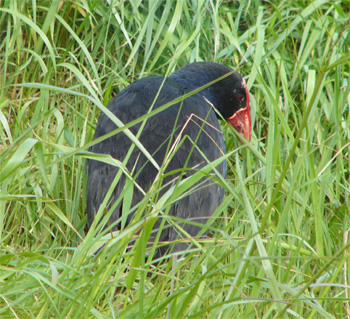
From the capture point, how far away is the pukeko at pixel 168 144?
228 centimetres

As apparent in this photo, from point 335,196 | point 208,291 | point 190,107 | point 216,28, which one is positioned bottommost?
point 335,196

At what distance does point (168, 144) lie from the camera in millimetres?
2131

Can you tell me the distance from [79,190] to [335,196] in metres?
1.15

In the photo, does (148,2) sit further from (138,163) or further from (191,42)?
(138,163)

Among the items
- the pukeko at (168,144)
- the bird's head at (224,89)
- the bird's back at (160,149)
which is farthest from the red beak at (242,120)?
the bird's back at (160,149)

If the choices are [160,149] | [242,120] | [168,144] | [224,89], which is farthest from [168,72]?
[168,144]

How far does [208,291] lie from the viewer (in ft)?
5.73

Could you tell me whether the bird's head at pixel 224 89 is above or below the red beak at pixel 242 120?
above

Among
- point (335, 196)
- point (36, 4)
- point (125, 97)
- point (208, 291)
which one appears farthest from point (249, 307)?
point (36, 4)

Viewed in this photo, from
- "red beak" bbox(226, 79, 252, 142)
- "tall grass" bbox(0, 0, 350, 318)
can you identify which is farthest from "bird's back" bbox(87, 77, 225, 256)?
"red beak" bbox(226, 79, 252, 142)

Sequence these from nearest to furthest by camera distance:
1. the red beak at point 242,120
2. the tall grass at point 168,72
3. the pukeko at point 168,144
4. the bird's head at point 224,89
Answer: the tall grass at point 168,72 < the pukeko at point 168,144 < the bird's head at point 224,89 < the red beak at point 242,120

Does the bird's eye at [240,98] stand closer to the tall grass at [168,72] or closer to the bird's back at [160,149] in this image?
the tall grass at [168,72]

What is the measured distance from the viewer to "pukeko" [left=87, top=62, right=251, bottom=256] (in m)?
2.28

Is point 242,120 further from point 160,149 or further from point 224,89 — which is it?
point 160,149
